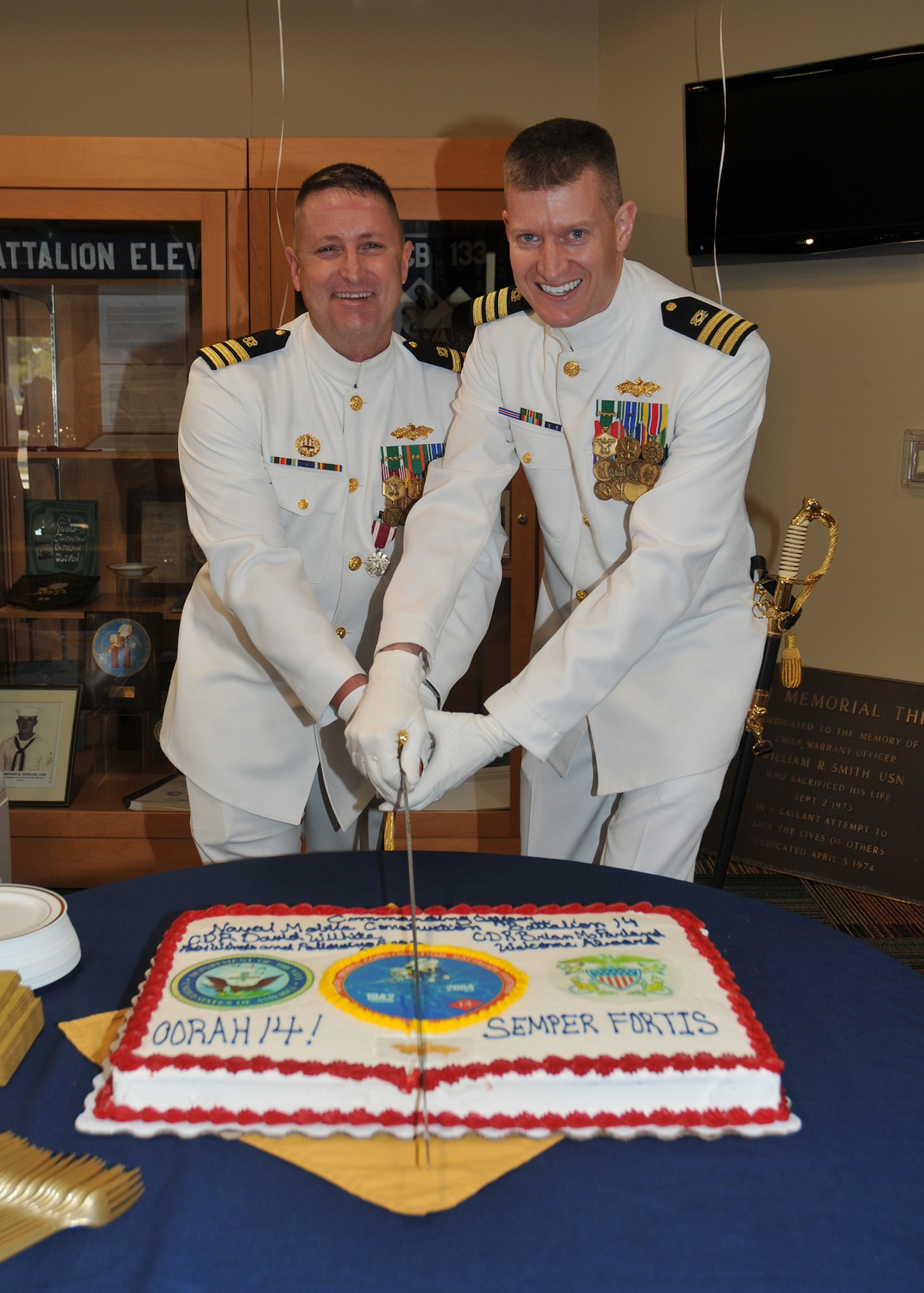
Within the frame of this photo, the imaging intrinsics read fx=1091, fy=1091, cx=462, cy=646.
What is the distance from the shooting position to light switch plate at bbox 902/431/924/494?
9.10 feet

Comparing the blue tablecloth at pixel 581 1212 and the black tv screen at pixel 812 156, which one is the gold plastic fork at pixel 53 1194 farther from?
the black tv screen at pixel 812 156

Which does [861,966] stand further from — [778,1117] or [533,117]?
[533,117]

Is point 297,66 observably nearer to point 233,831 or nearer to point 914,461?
point 914,461

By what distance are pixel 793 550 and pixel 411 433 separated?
0.72 meters

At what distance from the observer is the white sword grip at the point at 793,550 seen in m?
1.90

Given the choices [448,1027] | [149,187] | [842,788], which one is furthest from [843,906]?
[149,187]

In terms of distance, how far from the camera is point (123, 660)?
3123 millimetres

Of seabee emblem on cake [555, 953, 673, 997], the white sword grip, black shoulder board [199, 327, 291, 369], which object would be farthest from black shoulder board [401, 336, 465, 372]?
seabee emblem on cake [555, 953, 673, 997]

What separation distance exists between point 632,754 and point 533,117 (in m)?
2.44

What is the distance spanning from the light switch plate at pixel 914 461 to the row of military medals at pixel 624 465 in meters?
1.34

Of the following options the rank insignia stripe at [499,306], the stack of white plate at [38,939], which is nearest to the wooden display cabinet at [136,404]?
the rank insignia stripe at [499,306]

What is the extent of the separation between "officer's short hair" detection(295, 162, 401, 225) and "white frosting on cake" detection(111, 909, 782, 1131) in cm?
128

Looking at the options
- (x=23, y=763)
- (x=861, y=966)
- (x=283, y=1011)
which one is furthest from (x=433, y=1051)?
(x=23, y=763)

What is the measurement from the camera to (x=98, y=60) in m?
3.32
